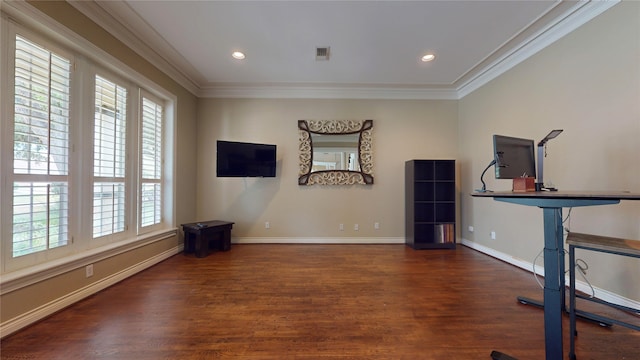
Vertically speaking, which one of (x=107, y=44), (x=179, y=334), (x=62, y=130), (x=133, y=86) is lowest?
(x=179, y=334)

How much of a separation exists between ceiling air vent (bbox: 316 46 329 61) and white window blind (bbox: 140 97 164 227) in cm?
241

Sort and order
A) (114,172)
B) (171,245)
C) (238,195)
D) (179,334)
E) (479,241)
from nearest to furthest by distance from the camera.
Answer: (179,334)
(114,172)
(171,245)
(479,241)
(238,195)

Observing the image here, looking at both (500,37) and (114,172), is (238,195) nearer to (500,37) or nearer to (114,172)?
(114,172)

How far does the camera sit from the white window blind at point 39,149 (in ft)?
6.01

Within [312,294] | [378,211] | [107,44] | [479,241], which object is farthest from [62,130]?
[479,241]

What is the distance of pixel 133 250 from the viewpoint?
9.41 feet

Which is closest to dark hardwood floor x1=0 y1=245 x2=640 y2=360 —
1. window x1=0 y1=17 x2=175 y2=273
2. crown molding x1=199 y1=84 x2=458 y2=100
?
window x1=0 y1=17 x2=175 y2=273

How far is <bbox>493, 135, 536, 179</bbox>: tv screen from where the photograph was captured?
190 centimetres

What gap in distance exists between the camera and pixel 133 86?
299 cm

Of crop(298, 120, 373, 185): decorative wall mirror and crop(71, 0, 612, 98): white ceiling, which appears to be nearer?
crop(71, 0, 612, 98): white ceiling

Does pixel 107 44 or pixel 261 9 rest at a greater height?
pixel 261 9

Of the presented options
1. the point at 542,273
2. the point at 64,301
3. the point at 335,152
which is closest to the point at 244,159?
the point at 335,152

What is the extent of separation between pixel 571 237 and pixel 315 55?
10.3 ft

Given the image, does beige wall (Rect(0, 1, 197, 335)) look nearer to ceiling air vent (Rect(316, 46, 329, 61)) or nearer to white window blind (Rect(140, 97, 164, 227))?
white window blind (Rect(140, 97, 164, 227))
